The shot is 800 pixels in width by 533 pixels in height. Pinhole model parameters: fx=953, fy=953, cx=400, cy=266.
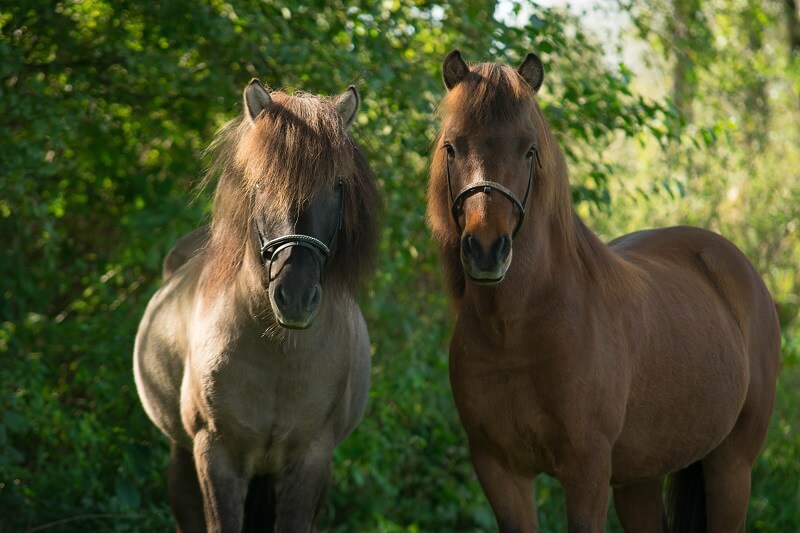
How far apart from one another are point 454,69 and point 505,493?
5.15ft

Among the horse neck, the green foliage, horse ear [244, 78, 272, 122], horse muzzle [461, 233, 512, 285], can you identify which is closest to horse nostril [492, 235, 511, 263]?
horse muzzle [461, 233, 512, 285]

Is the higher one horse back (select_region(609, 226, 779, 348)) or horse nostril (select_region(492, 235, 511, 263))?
horse nostril (select_region(492, 235, 511, 263))

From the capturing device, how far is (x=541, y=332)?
3.37 meters

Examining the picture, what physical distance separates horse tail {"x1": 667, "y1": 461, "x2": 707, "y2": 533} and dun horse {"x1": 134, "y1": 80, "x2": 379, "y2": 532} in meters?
1.66

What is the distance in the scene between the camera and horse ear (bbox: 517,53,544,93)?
11.2 feet

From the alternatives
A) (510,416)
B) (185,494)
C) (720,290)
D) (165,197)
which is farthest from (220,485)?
(165,197)

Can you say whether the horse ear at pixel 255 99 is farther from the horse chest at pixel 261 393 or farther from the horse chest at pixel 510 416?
the horse chest at pixel 510 416

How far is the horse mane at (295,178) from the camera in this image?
3.32 m

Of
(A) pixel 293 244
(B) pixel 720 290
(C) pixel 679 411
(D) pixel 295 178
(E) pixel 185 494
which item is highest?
(D) pixel 295 178

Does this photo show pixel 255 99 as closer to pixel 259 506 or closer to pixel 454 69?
pixel 454 69

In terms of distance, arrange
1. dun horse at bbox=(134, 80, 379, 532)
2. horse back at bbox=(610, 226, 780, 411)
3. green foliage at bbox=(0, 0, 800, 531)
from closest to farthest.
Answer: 1. dun horse at bbox=(134, 80, 379, 532)
2. horse back at bbox=(610, 226, 780, 411)
3. green foliage at bbox=(0, 0, 800, 531)

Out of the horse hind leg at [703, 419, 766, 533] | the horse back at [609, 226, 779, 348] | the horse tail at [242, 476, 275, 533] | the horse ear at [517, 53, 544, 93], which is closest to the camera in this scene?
the horse ear at [517, 53, 544, 93]

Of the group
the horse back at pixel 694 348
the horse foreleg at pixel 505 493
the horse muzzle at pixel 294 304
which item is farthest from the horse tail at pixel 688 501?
the horse muzzle at pixel 294 304

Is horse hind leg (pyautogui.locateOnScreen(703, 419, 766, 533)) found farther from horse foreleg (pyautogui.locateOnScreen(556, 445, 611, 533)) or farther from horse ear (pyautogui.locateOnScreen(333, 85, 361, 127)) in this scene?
horse ear (pyautogui.locateOnScreen(333, 85, 361, 127))
